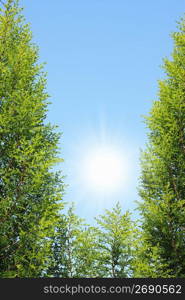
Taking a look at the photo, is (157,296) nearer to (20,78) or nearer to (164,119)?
(164,119)

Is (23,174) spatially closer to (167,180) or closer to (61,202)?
(61,202)

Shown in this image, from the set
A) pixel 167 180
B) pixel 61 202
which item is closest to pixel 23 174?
pixel 61 202

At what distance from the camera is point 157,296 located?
23.8 ft

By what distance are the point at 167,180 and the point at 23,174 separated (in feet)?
17.4

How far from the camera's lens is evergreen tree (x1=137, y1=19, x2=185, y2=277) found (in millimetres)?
10070

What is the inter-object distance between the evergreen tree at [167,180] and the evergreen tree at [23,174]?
3.42 metres

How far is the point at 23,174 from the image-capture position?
416 inches

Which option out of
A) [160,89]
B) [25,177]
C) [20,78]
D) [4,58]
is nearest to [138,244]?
[25,177]

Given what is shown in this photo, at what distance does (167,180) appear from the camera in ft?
37.2

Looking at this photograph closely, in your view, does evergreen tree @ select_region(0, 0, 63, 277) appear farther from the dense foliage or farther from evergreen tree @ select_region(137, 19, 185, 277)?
evergreen tree @ select_region(137, 19, 185, 277)

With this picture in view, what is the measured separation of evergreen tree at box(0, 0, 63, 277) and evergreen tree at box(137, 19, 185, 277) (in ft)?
11.2

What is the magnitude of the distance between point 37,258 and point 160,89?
29.8 ft

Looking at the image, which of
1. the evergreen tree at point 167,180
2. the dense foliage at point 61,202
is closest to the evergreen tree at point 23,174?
the dense foliage at point 61,202

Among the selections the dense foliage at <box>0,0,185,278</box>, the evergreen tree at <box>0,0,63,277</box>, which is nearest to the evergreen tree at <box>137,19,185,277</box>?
the dense foliage at <box>0,0,185,278</box>
